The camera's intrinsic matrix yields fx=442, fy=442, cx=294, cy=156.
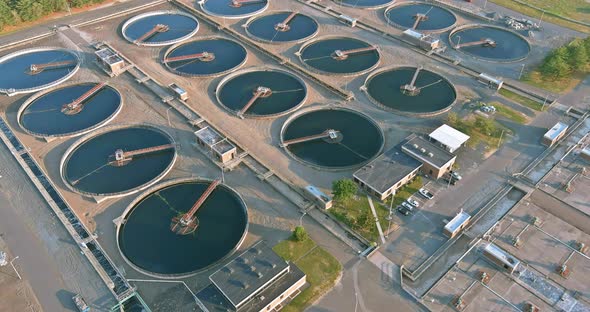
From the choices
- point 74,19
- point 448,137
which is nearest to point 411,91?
point 448,137

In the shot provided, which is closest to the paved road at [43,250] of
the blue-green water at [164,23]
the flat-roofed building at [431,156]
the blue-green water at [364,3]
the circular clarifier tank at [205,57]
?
the circular clarifier tank at [205,57]

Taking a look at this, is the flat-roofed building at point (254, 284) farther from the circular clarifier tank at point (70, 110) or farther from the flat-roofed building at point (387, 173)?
the circular clarifier tank at point (70, 110)

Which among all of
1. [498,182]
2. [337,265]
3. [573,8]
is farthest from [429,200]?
[573,8]

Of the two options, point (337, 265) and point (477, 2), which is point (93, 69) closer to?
point (337, 265)

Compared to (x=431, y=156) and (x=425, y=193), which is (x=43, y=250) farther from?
(x=431, y=156)

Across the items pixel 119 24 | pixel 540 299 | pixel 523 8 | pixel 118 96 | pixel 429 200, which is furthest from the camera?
pixel 523 8
